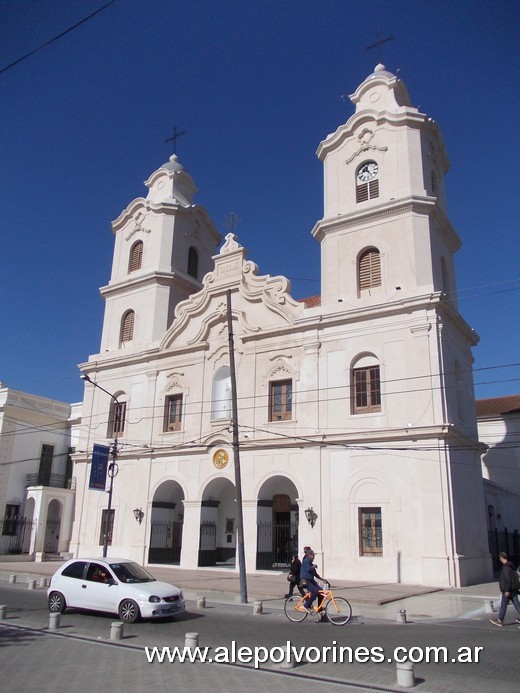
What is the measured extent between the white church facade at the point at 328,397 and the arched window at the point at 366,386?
0.06 metres

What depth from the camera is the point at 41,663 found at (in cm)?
925

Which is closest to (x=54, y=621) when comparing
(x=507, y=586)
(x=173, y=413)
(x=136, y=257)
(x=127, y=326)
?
(x=507, y=586)

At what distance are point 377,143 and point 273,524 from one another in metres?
18.8

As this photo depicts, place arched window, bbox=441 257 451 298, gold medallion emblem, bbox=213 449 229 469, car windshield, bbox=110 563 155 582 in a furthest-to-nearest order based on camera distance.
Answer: arched window, bbox=441 257 451 298 → gold medallion emblem, bbox=213 449 229 469 → car windshield, bbox=110 563 155 582

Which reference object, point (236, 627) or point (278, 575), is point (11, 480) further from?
point (236, 627)

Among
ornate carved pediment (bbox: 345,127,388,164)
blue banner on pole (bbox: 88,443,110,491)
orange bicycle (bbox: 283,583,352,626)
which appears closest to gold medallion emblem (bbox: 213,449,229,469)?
blue banner on pole (bbox: 88,443,110,491)

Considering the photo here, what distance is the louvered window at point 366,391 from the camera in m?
24.6

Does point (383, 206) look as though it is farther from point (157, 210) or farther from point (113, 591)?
point (113, 591)

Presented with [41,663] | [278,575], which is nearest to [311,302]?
[278,575]

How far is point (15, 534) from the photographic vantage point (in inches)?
1500

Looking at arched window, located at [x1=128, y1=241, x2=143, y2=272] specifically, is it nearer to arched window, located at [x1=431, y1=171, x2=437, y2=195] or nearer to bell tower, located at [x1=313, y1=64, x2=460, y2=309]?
→ bell tower, located at [x1=313, y1=64, x2=460, y2=309]

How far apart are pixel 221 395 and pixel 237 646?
19.0 meters

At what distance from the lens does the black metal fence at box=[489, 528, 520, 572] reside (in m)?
30.2

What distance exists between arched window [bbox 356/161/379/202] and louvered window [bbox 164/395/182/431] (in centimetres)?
1352
